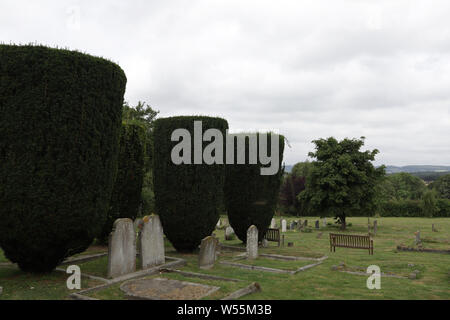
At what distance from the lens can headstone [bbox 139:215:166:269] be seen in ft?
33.4

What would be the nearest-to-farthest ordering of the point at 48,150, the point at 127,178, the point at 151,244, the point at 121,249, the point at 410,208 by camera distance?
the point at 48,150 → the point at 121,249 → the point at 151,244 → the point at 127,178 → the point at 410,208

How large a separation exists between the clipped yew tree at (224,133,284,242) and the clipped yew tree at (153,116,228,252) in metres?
2.34

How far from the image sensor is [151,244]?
1048cm

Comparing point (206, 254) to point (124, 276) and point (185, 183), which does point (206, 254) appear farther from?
point (185, 183)

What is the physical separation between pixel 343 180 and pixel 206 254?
1759 centimetres

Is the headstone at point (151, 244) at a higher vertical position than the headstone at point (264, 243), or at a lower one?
higher

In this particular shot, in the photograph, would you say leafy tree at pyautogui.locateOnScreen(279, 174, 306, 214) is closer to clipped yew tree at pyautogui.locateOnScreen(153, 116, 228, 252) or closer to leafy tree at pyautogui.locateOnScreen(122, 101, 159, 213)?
leafy tree at pyautogui.locateOnScreen(122, 101, 159, 213)

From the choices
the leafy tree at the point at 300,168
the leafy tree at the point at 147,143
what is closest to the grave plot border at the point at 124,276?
the leafy tree at the point at 147,143

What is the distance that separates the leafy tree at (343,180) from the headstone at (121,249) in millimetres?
19135

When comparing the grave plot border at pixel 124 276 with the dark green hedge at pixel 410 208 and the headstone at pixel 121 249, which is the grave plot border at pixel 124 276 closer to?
the headstone at pixel 121 249

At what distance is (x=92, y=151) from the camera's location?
8.36 m

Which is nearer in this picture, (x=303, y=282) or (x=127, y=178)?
(x=303, y=282)

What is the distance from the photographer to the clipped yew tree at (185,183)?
41.9 ft

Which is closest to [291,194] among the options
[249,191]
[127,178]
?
[249,191]
